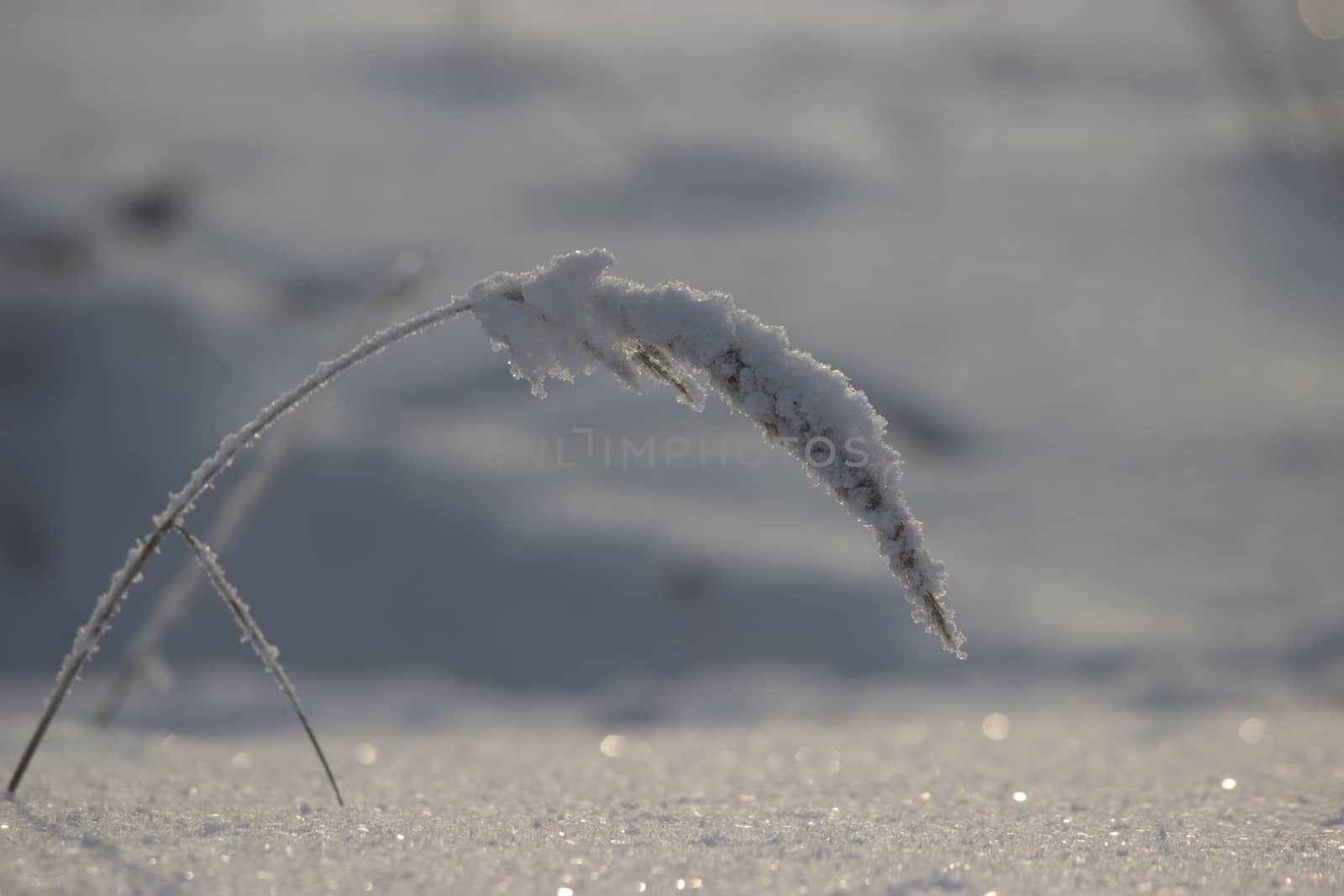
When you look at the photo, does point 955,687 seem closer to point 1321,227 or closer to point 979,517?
point 979,517

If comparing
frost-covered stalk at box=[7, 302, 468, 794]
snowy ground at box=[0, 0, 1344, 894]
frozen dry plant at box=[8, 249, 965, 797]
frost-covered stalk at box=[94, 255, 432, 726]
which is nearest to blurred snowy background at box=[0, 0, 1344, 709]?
snowy ground at box=[0, 0, 1344, 894]

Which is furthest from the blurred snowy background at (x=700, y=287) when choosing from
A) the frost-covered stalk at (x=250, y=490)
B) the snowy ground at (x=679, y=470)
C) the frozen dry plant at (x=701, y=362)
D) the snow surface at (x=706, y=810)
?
the frozen dry plant at (x=701, y=362)

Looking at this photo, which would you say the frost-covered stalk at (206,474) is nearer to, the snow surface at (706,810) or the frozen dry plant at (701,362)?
the frozen dry plant at (701,362)

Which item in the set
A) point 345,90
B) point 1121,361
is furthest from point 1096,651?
point 345,90

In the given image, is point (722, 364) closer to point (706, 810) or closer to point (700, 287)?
point (706, 810)

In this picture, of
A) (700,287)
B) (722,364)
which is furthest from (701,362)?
(700,287)

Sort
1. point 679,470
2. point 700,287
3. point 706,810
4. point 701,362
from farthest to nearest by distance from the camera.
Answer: point 700,287 → point 679,470 → point 706,810 → point 701,362
